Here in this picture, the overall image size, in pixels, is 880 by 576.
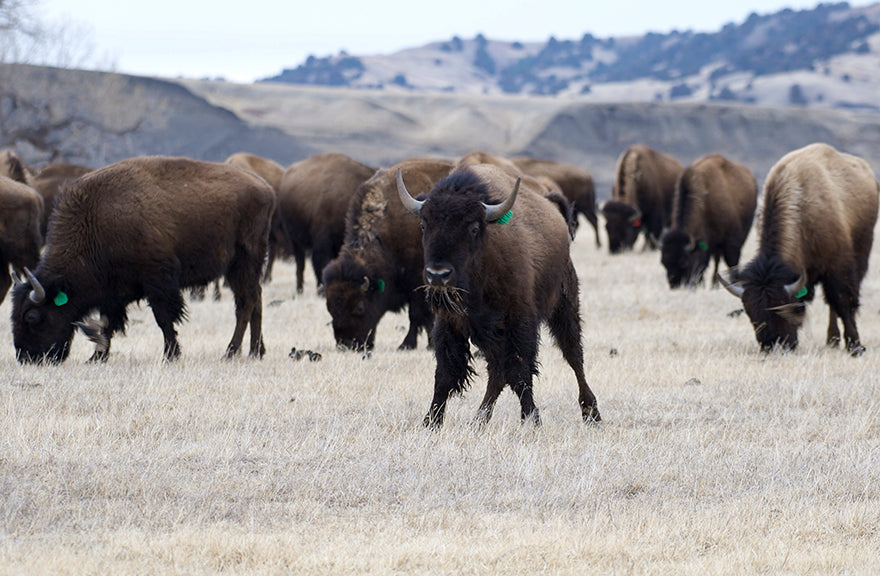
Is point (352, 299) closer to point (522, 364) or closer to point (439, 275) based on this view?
point (522, 364)

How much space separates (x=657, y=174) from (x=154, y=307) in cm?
1756

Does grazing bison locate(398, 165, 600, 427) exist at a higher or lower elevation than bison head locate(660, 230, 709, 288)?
higher

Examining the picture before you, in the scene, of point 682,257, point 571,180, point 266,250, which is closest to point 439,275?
point 266,250

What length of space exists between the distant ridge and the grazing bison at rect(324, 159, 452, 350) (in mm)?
111696

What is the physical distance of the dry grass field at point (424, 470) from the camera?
4734 millimetres

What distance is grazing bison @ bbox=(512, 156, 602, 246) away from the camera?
80.0 ft

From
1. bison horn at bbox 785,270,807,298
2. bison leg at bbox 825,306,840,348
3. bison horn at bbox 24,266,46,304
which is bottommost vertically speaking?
bison leg at bbox 825,306,840,348

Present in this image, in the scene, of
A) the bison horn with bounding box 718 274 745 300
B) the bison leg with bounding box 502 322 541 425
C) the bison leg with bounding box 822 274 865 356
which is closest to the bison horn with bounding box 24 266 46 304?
the bison leg with bounding box 502 322 541 425

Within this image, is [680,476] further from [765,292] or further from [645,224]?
[645,224]

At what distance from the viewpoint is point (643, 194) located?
25.3 m

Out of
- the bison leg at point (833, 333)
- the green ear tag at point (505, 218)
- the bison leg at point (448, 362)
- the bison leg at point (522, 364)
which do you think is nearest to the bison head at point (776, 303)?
the bison leg at point (833, 333)

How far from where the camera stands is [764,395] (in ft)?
28.6

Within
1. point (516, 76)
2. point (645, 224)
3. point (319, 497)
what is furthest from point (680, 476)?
point (516, 76)

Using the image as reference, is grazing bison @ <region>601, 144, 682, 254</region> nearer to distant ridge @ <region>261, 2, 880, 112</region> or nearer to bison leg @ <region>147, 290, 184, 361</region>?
bison leg @ <region>147, 290, 184, 361</region>
